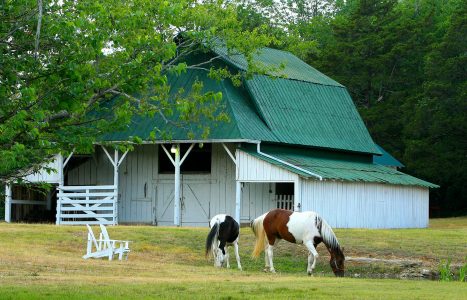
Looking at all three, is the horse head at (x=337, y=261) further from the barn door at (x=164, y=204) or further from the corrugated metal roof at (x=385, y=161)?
the corrugated metal roof at (x=385, y=161)

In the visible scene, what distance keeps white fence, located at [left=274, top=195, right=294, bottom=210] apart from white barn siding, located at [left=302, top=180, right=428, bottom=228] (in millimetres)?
2091

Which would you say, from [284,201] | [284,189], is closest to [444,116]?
[284,189]

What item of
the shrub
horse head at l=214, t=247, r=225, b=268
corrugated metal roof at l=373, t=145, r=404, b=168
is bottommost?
the shrub

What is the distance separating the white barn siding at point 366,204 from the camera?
40.8m

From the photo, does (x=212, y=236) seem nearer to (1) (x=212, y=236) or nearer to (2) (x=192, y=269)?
(1) (x=212, y=236)

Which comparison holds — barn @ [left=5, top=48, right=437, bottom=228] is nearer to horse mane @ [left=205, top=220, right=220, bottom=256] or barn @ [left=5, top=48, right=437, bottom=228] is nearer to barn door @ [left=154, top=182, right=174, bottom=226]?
barn door @ [left=154, top=182, right=174, bottom=226]

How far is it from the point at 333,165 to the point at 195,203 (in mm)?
5789

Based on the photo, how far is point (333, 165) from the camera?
44.3 metres

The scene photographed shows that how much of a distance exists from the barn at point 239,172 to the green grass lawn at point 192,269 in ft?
14.9

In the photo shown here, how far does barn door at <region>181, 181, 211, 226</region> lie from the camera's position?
1722 inches

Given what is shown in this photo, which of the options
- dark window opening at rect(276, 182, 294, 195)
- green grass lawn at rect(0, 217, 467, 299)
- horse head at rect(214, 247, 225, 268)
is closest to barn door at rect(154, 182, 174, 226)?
dark window opening at rect(276, 182, 294, 195)

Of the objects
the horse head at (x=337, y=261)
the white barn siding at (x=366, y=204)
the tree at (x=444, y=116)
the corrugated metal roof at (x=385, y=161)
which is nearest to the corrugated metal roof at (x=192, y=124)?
the white barn siding at (x=366, y=204)

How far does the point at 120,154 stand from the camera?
1750 inches

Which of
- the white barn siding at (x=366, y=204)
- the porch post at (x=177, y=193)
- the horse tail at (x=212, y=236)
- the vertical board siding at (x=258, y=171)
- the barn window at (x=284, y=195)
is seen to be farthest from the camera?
the barn window at (x=284, y=195)
